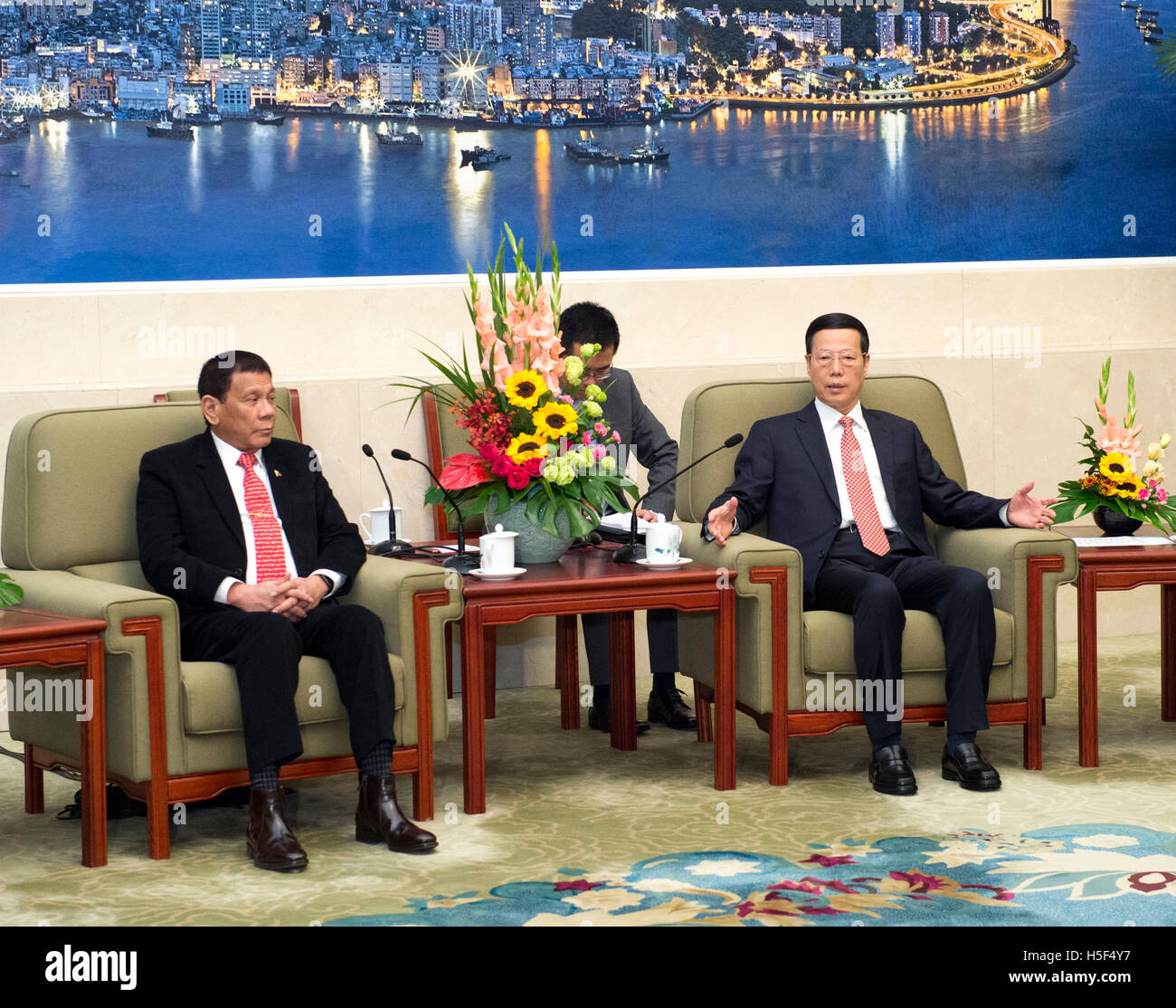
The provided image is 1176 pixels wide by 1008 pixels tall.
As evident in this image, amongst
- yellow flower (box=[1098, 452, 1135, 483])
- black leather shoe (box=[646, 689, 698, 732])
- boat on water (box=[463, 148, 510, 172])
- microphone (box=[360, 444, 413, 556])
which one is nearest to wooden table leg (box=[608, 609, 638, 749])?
black leather shoe (box=[646, 689, 698, 732])

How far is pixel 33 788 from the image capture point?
13.2 ft

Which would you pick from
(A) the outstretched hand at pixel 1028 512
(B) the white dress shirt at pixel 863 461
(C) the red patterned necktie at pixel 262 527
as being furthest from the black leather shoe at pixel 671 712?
(C) the red patterned necktie at pixel 262 527

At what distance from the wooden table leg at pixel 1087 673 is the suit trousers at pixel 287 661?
1.91 metres

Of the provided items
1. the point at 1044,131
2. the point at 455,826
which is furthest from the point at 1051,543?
the point at 1044,131

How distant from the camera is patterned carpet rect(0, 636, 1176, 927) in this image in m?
3.14

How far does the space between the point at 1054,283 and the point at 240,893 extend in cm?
431

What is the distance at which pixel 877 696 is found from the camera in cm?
407

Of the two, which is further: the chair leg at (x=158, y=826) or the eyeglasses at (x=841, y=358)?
the eyeglasses at (x=841, y=358)

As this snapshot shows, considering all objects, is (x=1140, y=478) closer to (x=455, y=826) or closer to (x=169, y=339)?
→ (x=455, y=826)

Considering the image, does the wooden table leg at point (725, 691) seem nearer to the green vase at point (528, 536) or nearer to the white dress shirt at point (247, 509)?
the green vase at point (528, 536)

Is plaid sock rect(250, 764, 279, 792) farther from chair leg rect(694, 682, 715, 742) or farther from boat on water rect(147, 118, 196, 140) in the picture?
boat on water rect(147, 118, 196, 140)

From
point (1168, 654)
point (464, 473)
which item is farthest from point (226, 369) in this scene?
point (1168, 654)

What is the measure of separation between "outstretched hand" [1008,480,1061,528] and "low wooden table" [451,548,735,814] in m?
0.87

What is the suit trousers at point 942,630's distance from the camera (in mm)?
4023
